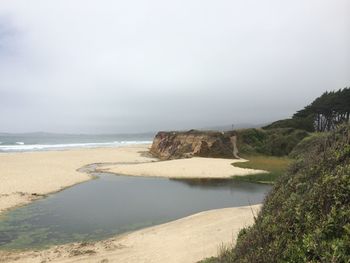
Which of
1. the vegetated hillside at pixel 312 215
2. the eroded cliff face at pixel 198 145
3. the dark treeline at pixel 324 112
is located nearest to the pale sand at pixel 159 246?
the vegetated hillside at pixel 312 215

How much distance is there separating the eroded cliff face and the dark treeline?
16672 millimetres

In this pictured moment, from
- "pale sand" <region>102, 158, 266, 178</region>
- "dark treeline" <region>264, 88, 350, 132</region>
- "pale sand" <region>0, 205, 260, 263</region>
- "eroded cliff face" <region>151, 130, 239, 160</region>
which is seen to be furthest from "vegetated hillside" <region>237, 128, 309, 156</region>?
"pale sand" <region>0, 205, 260, 263</region>

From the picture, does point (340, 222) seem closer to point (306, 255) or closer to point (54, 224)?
point (306, 255)

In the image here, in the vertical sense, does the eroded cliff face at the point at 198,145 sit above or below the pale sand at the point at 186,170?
above

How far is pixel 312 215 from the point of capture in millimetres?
4148

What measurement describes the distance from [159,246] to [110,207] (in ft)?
27.6

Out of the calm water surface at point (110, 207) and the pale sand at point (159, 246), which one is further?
the calm water surface at point (110, 207)

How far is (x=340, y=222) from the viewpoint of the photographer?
12.2 ft

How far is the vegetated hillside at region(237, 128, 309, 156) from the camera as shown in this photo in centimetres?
4931

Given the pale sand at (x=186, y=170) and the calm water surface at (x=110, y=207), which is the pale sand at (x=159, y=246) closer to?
the calm water surface at (x=110, y=207)

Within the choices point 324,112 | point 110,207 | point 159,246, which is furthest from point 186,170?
point 324,112

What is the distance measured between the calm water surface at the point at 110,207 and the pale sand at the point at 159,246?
4.70ft

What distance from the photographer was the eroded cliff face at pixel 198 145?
5022 centimetres

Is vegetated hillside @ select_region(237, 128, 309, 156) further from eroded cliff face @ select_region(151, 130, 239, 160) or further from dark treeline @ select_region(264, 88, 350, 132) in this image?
dark treeline @ select_region(264, 88, 350, 132)
